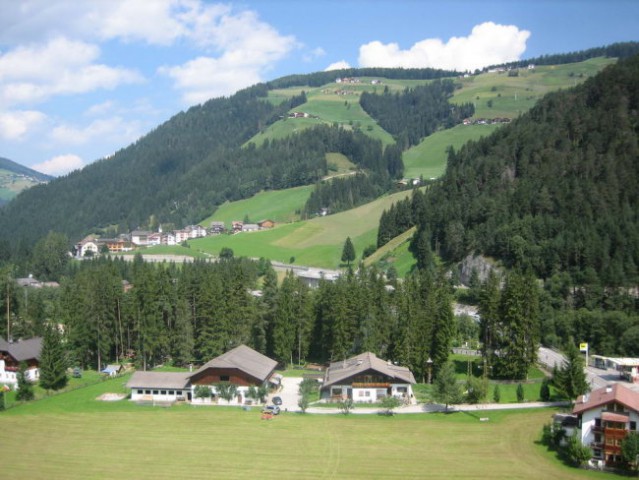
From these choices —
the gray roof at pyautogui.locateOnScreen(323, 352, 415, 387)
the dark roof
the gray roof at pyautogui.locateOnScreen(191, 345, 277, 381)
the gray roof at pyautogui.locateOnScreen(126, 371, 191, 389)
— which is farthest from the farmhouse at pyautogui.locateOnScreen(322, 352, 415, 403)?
the dark roof

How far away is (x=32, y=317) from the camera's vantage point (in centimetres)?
8394

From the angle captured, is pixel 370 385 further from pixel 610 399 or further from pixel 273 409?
pixel 610 399

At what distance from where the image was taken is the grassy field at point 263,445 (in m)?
39.8

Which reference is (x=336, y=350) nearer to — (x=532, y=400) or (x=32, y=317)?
(x=532, y=400)

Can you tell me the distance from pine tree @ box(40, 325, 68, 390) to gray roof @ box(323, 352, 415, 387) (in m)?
26.6

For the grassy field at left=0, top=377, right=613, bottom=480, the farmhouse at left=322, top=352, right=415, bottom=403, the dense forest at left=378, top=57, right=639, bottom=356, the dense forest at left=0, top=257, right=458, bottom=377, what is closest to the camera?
the grassy field at left=0, top=377, right=613, bottom=480

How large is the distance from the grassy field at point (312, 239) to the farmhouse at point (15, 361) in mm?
81540


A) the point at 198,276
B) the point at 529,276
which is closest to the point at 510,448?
the point at 529,276

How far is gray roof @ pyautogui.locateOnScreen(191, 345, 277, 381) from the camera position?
195ft

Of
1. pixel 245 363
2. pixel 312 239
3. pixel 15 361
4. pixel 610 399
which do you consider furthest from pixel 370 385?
pixel 312 239

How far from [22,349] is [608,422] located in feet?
189

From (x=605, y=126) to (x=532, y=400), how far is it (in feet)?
267

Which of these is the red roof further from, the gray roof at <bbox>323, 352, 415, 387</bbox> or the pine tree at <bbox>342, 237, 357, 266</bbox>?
the pine tree at <bbox>342, 237, 357, 266</bbox>

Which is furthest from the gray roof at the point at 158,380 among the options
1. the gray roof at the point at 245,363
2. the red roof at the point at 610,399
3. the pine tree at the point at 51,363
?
the red roof at the point at 610,399
